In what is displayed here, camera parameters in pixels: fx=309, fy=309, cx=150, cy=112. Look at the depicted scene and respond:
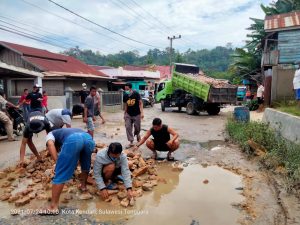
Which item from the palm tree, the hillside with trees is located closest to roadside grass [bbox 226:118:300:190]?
the palm tree

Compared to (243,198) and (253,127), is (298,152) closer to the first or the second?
(243,198)

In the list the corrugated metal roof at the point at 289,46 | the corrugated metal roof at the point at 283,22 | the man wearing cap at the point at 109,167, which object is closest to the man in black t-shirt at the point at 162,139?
the man wearing cap at the point at 109,167

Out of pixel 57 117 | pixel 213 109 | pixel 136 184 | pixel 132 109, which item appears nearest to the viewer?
pixel 136 184

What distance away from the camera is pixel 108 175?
466cm

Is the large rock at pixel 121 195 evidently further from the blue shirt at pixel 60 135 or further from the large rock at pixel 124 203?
the blue shirt at pixel 60 135

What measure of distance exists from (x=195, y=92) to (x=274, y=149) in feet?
34.8

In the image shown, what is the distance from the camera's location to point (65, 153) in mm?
3912

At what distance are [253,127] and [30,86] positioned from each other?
1204 centimetres

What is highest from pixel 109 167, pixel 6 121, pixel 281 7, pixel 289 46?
pixel 281 7

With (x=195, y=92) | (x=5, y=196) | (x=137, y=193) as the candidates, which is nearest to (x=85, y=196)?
(x=137, y=193)

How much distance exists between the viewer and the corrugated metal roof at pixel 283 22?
16.8 metres

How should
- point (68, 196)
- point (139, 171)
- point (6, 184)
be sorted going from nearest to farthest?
point (68, 196), point (6, 184), point (139, 171)

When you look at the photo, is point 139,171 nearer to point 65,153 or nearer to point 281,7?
point 65,153

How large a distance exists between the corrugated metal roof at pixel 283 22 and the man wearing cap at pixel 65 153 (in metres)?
15.8
